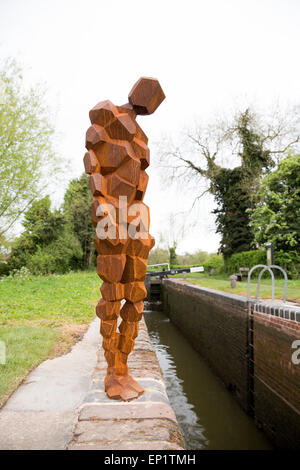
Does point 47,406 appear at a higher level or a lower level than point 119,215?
lower

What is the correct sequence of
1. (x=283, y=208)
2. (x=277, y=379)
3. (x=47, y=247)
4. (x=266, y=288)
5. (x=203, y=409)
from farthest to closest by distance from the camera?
1. (x=47, y=247)
2. (x=283, y=208)
3. (x=266, y=288)
4. (x=203, y=409)
5. (x=277, y=379)

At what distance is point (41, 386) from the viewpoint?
3688mm

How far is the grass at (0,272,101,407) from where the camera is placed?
419 centimetres

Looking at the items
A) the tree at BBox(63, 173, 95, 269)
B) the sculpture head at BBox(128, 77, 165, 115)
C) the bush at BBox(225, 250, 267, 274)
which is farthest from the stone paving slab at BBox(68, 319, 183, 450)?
the tree at BBox(63, 173, 95, 269)

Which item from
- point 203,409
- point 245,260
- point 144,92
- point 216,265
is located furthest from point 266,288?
point 216,265

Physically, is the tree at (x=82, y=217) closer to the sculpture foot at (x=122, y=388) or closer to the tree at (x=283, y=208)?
the tree at (x=283, y=208)

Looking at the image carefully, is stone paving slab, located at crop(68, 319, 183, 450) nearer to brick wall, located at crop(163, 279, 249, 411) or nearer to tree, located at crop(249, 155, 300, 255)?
brick wall, located at crop(163, 279, 249, 411)

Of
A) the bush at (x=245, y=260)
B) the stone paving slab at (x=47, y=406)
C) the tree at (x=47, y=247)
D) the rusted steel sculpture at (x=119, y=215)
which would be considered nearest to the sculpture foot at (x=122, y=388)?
the rusted steel sculpture at (x=119, y=215)

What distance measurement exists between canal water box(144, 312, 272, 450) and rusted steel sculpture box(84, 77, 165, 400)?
258 cm

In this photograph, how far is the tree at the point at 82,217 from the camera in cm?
2578

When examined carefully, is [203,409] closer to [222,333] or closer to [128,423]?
[222,333]

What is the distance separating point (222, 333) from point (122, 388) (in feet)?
15.9

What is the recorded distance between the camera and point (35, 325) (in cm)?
678

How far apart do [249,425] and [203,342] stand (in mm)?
3842
